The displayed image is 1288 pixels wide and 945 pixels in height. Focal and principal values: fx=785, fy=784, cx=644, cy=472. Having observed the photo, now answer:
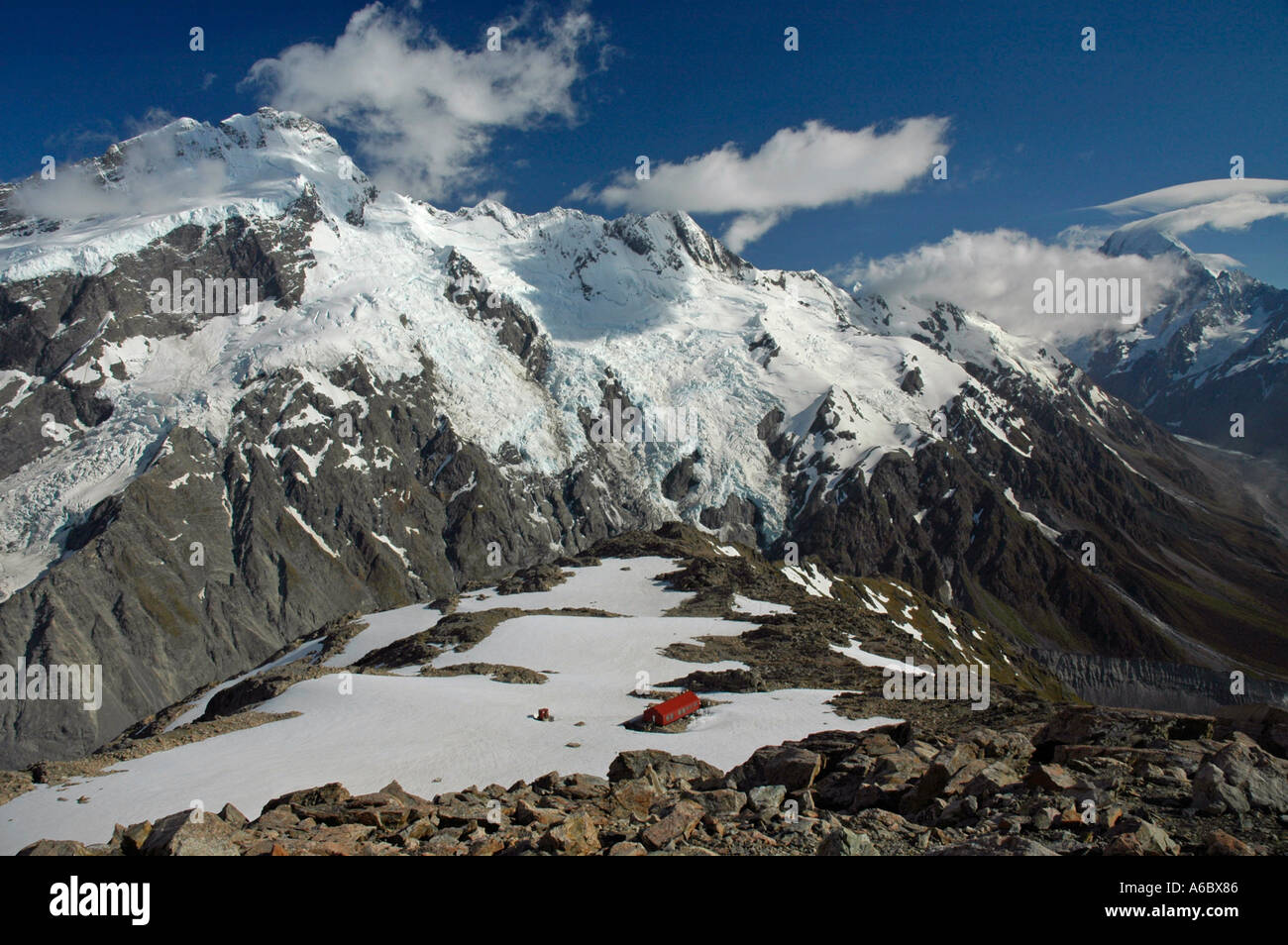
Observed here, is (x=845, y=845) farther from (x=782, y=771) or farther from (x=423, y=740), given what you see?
(x=423, y=740)

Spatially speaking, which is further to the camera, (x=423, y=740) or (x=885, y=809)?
(x=423, y=740)

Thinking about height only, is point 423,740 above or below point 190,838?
below

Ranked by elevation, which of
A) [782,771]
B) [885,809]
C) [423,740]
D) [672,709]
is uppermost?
[885,809]

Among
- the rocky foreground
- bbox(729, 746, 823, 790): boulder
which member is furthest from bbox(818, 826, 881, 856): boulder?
bbox(729, 746, 823, 790): boulder

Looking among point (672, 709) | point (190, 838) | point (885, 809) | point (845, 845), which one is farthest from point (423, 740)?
point (845, 845)

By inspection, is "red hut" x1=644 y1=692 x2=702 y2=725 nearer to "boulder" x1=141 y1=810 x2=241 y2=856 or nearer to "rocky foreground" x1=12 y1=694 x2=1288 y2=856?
"rocky foreground" x1=12 y1=694 x2=1288 y2=856

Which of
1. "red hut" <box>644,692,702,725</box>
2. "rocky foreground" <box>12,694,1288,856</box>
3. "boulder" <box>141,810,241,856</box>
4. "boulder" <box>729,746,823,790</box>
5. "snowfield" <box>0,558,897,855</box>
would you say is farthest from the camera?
"red hut" <box>644,692,702,725</box>
